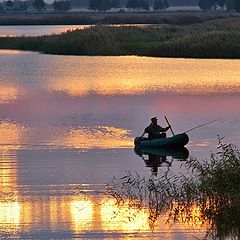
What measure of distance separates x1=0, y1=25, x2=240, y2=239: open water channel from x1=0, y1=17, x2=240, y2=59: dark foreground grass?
1547 millimetres

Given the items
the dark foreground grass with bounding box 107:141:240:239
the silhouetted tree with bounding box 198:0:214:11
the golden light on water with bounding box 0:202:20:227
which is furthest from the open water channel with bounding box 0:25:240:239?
the silhouetted tree with bounding box 198:0:214:11

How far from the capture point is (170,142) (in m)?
21.3

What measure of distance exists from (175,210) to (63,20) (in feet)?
368

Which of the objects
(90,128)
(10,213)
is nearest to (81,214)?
(10,213)

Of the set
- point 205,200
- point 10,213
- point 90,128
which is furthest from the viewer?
point 90,128

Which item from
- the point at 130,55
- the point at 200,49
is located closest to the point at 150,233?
the point at 200,49

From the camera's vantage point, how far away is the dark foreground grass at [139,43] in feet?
170

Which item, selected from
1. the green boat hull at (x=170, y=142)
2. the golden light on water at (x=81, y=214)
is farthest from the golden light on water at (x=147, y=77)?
the golden light on water at (x=81, y=214)

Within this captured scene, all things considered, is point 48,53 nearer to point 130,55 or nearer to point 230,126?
point 130,55

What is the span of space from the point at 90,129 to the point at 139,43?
1244 inches

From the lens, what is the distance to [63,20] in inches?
4934

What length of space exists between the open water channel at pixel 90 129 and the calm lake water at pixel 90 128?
1.0 inches

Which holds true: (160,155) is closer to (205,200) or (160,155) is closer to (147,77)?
(205,200)

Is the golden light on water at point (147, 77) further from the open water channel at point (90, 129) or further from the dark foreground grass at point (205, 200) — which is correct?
the dark foreground grass at point (205, 200)
